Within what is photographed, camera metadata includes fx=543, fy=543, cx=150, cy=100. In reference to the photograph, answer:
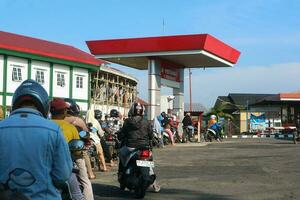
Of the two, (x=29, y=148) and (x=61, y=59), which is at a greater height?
(x=61, y=59)

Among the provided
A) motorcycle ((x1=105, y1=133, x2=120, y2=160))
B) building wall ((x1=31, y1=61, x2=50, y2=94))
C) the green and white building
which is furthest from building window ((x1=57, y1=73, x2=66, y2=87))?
motorcycle ((x1=105, y1=133, x2=120, y2=160))

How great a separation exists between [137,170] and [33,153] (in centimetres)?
613

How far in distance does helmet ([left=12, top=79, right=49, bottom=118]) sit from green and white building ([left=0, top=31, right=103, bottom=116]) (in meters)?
28.2

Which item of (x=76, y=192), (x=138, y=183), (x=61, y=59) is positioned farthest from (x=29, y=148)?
(x=61, y=59)

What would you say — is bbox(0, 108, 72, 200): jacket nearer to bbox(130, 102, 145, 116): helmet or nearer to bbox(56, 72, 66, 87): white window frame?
bbox(130, 102, 145, 116): helmet

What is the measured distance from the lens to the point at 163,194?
385 inches

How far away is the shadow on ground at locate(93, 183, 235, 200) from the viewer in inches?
368

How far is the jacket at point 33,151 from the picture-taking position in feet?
11.2

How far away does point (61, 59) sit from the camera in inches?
1511

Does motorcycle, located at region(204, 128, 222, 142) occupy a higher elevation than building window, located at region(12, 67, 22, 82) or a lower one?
lower

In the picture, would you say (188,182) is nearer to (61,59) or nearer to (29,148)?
(29,148)

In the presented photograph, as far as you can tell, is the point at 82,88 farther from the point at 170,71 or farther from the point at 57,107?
the point at 57,107

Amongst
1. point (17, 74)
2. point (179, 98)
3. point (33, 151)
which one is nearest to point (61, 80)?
point (17, 74)

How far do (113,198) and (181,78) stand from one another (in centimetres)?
2106
